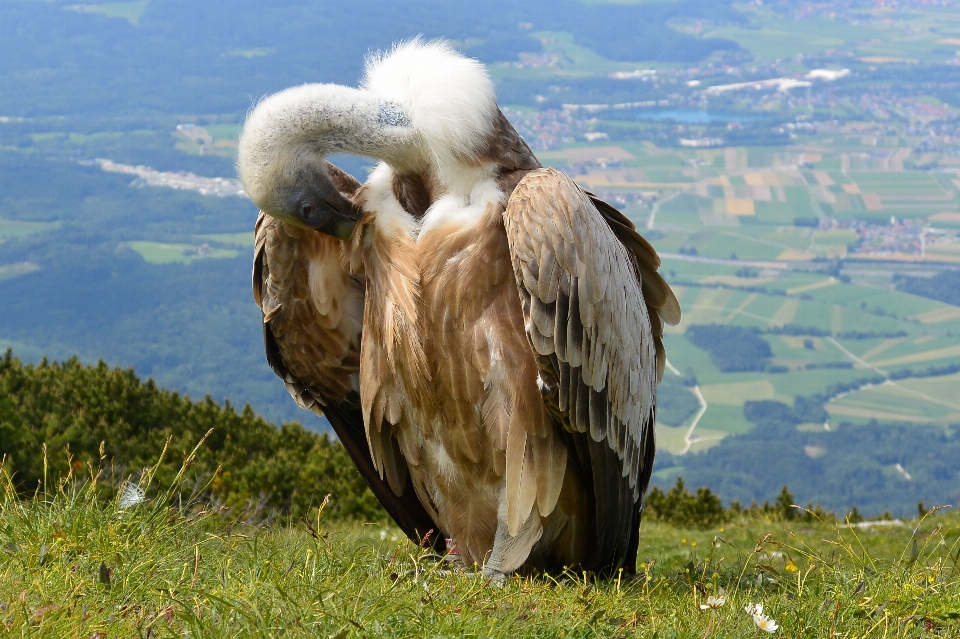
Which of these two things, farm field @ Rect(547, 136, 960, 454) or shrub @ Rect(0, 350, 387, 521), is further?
farm field @ Rect(547, 136, 960, 454)

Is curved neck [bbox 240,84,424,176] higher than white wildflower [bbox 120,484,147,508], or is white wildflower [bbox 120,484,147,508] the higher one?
curved neck [bbox 240,84,424,176]

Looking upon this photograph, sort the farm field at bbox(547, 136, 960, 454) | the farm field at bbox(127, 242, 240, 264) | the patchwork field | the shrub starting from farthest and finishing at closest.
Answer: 1. the farm field at bbox(127, 242, 240, 264)
2. the farm field at bbox(547, 136, 960, 454)
3. the patchwork field
4. the shrub

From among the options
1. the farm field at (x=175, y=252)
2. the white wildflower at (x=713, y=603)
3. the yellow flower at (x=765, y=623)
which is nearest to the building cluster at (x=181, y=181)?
the farm field at (x=175, y=252)

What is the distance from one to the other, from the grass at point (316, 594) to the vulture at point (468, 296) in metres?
0.59

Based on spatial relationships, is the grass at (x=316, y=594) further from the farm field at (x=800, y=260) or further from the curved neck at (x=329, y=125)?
the farm field at (x=800, y=260)

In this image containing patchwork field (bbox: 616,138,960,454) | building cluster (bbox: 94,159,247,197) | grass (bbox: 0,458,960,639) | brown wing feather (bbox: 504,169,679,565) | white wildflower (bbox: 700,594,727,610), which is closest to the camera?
grass (bbox: 0,458,960,639)

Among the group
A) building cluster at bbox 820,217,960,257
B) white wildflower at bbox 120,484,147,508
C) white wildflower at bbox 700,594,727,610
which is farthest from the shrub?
building cluster at bbox 820,217,960,257

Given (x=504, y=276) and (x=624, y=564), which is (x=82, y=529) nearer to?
(x=504, y=276)

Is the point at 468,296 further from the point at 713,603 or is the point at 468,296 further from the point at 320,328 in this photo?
the point at 713,603

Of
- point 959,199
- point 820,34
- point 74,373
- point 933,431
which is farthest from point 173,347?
point 820,34

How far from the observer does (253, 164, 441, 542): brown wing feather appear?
5320 millimetres

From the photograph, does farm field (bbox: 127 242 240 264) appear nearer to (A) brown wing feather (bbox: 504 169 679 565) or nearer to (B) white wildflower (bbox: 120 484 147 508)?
(A) brown wing feather (bbox: 504 169 679 565)

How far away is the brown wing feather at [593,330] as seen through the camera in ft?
14.6

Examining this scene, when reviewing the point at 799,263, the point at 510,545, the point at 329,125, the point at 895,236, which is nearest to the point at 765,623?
the point at 510,545
